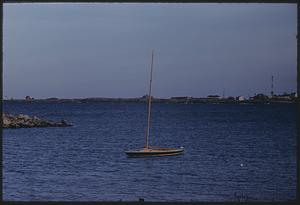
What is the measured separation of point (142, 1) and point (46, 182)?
64.2 ft

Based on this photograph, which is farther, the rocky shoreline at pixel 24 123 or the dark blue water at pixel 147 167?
the rocky shoreline at pixel 24 123

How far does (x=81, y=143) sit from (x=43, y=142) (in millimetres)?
2677

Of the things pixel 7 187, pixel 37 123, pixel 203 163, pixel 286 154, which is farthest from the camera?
pixel 37 123

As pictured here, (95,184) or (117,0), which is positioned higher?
(117,0)

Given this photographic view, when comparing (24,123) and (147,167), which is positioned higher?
(24,123)

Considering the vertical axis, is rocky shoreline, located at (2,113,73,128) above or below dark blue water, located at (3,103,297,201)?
above

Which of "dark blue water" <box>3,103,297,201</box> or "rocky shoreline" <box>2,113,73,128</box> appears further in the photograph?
"rocky shoreline" <box>2,113,73,128</box>

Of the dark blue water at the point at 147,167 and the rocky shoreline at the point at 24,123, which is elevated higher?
the rocky shoreline at the point at 24,123

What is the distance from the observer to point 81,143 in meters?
37.2

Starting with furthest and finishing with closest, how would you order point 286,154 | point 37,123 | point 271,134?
point 37,123 → point 271,134 → point 286,154

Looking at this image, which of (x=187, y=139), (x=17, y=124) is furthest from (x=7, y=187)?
(x=17, y=124)

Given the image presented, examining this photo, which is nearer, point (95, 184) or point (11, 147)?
point (95, 184)

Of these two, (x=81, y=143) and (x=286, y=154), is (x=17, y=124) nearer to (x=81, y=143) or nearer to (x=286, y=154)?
(x=81, y=143)

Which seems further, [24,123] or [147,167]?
[24,123]
